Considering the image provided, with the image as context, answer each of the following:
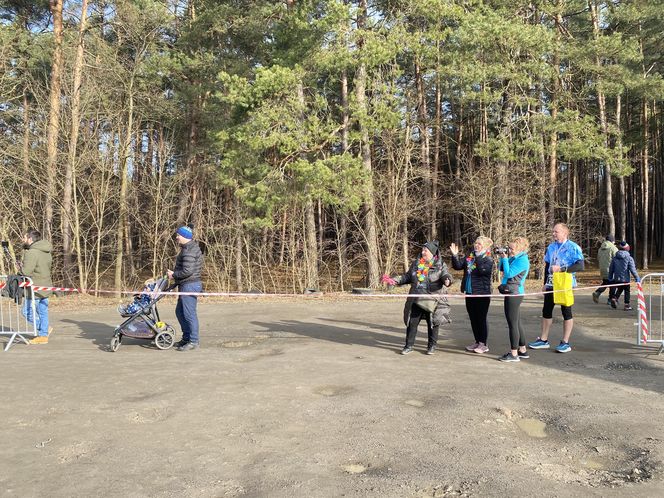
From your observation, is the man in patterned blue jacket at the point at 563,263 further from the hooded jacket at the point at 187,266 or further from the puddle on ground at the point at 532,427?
the hooded jacket at the point at 187,266

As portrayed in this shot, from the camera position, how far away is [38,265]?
823cm

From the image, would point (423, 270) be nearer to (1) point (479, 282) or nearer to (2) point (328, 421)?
(1) point (479, 282)

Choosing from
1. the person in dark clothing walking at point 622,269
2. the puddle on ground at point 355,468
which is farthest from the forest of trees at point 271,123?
the puddle on ground at point 355,468

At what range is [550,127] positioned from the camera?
811 inches

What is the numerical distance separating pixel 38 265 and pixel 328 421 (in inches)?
232

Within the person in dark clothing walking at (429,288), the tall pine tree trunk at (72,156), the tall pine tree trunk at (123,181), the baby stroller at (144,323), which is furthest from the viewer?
the tall pine tree trunk at (123,181)

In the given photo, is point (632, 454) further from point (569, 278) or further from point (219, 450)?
point (569, 278)

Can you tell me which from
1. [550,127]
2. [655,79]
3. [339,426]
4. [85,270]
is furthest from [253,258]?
[655,79]

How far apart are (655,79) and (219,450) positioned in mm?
25892

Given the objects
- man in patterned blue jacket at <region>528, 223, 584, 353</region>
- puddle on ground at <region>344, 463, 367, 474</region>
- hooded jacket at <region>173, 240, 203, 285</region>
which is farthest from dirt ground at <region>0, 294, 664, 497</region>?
hooded jacket at <region>173, 240, 203, 285</region>

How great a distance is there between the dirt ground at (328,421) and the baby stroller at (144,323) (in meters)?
0.23

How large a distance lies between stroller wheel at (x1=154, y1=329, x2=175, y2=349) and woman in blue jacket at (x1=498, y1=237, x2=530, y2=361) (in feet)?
16.0

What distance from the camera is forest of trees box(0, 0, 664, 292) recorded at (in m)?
17.0

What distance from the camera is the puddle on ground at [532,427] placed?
4500 millimetres
